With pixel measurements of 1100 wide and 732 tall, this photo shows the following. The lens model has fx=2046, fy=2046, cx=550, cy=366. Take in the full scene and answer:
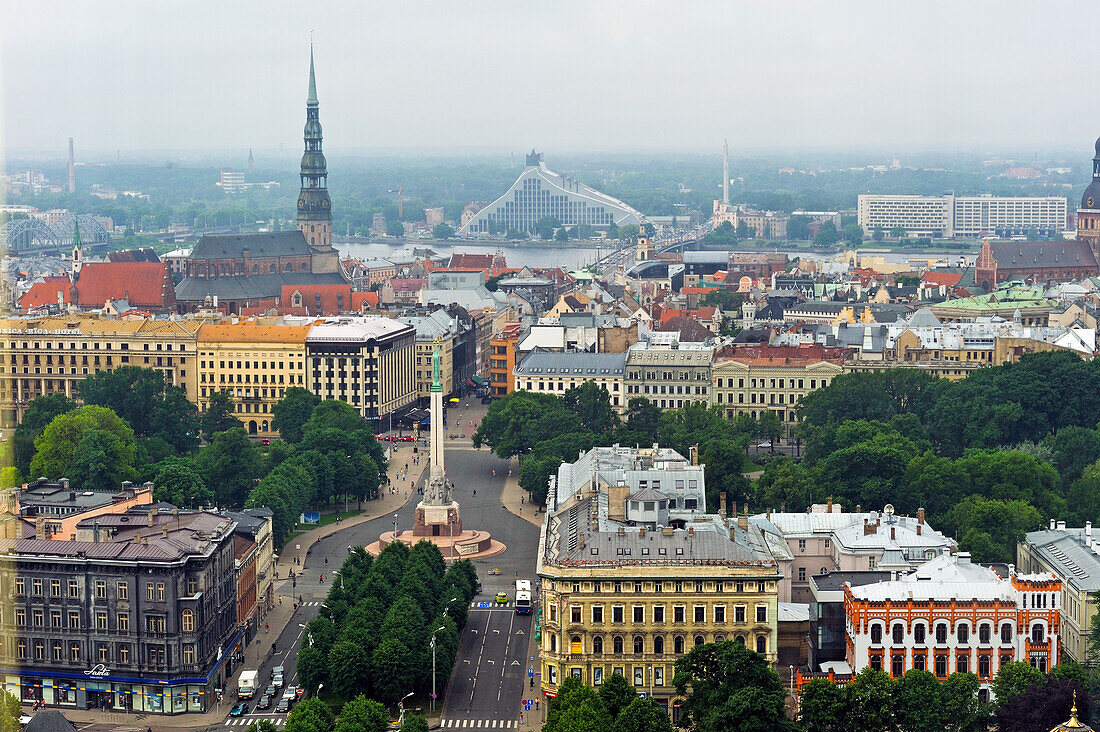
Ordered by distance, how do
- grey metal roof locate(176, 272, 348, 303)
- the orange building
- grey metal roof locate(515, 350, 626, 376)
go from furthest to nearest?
grey metal roof locate(176, 272, 348, 303)
the orange building
grey metal roof locate(515, 350, 626, 376)

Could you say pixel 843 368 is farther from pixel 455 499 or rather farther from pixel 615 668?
pixel 615 668

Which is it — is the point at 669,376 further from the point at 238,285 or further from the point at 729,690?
the point at 729,690

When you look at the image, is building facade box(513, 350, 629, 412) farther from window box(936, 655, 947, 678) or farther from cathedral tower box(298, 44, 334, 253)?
cathedral tower box(298, 44, 334, 253)

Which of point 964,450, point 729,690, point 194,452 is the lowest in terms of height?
point 194,452

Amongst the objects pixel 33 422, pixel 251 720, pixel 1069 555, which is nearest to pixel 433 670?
pixel 251 720

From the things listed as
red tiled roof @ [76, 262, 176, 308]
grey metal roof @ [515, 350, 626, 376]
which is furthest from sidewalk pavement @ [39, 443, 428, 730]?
red tiled roof @ [76, 262, 176, 308]

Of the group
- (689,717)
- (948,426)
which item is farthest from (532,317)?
(689,717)

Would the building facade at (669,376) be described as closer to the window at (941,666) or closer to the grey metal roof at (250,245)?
the window at (941,666)
